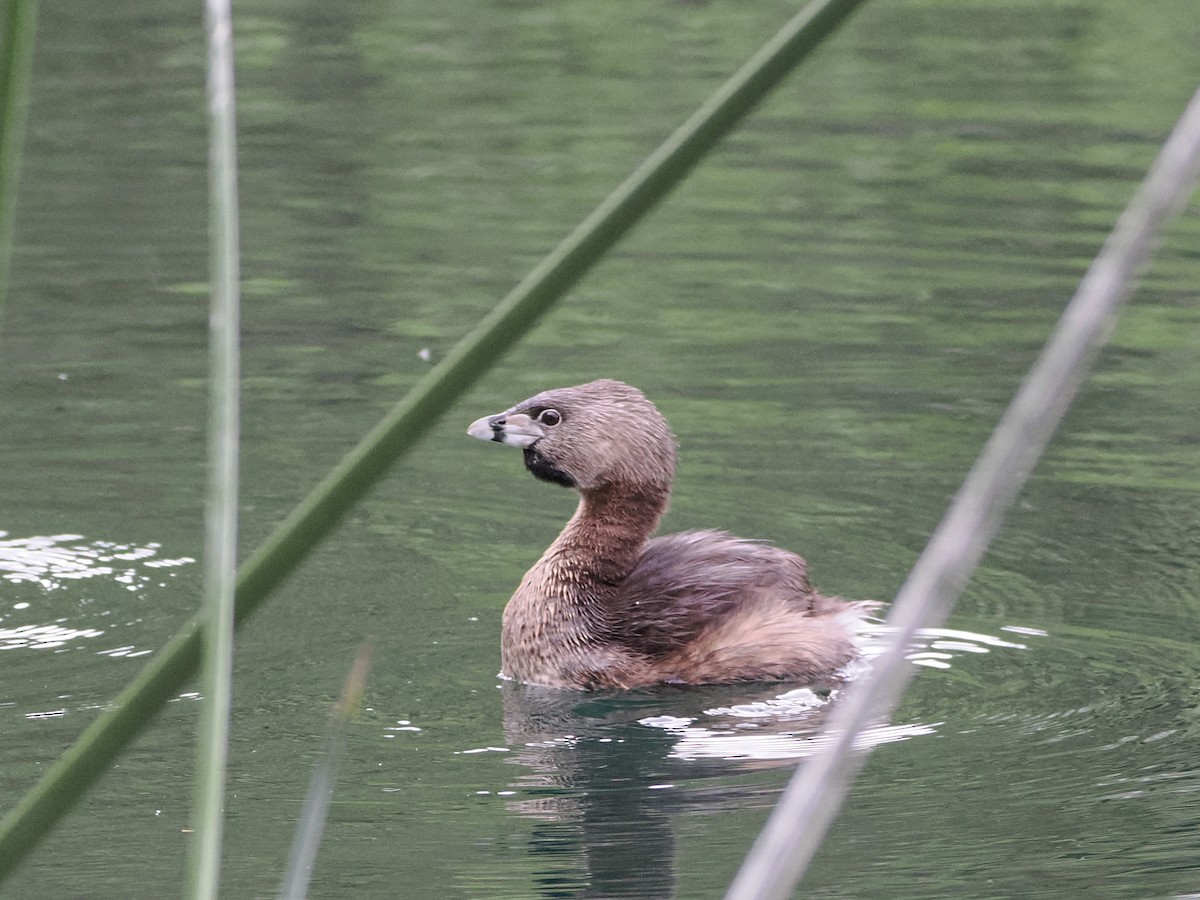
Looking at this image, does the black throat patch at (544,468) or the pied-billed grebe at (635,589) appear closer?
the pied-billed grebe at (635,589)

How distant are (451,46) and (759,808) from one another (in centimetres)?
1161

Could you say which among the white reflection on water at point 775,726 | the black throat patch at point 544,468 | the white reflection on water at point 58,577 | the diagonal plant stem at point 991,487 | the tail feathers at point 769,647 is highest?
the diagonal plant stem at point 991,487

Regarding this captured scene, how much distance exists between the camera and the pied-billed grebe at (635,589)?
16.5 feet

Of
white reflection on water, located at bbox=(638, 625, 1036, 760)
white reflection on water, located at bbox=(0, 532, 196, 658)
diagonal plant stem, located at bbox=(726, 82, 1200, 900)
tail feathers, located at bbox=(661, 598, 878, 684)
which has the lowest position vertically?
white reflection on water, located at bbox=(638, 625, 1036, 760)

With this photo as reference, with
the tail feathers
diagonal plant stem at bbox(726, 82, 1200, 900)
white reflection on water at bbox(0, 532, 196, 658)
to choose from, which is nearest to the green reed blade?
diagonal plant stem at bbox(726, 82, 1200, 900)

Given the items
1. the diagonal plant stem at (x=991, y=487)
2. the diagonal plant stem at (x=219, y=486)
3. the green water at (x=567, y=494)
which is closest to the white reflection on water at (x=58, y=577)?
the green water at (x=567, y=494)

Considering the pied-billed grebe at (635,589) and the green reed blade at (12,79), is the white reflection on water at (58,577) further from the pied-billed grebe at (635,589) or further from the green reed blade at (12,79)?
the green reed blade at (12,79)

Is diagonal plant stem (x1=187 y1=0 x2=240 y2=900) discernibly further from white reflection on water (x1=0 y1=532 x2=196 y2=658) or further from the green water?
white reflection on water (x1=0 y1=532 x2=196 y2=658)

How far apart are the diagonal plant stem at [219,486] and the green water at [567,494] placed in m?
2.91

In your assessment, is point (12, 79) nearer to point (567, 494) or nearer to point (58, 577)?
point (58, 577)

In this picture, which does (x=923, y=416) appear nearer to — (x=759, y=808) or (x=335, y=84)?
(x=759, y=808)

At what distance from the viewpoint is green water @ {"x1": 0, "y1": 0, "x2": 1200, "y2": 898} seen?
4105 millimetres

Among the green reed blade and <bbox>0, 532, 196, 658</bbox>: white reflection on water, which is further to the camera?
<bbox>0, 532, 196, 658</bbox>: white reflection on water

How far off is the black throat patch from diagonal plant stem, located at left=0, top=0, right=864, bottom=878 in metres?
4.64
